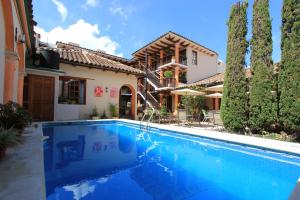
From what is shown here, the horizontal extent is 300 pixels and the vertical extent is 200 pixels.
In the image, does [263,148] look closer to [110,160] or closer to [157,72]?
[110,160]

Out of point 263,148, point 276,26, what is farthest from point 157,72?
point 263,148

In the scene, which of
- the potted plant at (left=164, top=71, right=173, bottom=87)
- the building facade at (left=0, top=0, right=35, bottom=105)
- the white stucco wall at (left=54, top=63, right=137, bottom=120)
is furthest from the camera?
the potted plant at (left=164, top=71, right=173, bottom=87)

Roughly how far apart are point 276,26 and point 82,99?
1275 centimetres

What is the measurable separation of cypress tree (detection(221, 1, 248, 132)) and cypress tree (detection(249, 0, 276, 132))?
41cm

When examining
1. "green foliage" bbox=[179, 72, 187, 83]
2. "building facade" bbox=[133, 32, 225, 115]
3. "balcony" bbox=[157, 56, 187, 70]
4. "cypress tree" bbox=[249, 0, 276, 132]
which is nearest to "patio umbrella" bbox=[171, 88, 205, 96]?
"cypress tree" bbox=[249, 0, 276, 132]

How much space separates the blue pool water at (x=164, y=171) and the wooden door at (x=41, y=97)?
202 inches

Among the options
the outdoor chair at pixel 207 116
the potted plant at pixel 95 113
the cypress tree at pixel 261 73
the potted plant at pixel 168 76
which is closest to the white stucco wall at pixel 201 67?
the potted plant at pixel 168 76

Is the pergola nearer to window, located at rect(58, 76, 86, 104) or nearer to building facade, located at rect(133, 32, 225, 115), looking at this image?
building facade, located at rect(133, 32, 225, 115)

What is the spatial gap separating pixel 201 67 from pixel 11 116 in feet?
81.5

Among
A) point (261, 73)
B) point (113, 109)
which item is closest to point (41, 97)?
point (113, 109)

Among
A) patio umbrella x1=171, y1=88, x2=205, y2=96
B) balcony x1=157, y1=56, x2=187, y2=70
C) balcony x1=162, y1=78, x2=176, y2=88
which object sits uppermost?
balcony x1=157, y1=56, x2=187, y2=70

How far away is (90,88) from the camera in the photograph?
50.1ft

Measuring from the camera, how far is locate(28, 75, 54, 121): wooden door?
39.5 ft

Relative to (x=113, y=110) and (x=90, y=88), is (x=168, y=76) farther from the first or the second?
(x=90, y=88)
